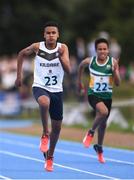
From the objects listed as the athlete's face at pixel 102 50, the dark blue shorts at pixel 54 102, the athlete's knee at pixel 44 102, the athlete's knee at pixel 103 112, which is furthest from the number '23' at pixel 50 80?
the athlete's face at pixel 102 50

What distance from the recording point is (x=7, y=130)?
1021 inches

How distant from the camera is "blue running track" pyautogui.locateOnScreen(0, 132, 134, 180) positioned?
13.5 meters

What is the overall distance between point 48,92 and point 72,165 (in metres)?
1.98

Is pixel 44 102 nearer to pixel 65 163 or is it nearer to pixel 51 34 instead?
pixel 51 34

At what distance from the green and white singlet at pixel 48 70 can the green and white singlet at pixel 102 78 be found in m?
1.95

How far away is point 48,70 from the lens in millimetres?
13719

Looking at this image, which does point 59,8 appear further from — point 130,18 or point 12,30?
point 130,18

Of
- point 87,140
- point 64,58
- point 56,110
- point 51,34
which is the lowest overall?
point 87,140

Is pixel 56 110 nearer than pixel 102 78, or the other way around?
pixel 56 110

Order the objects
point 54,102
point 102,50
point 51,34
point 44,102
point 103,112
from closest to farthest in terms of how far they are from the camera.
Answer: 1. point 44,102
2. point 51,34
3. point 54,102
4. point 103,112
5. point 102,50

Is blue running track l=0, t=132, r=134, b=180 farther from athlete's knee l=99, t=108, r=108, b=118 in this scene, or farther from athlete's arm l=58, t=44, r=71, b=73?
athlete's arm l=58, t=44, r=71, b=73

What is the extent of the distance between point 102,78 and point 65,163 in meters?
1.63

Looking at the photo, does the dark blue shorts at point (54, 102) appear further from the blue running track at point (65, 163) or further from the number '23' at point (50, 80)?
the blue running track at point (65, 163)

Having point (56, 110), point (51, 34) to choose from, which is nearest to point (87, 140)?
point (56, 110)
